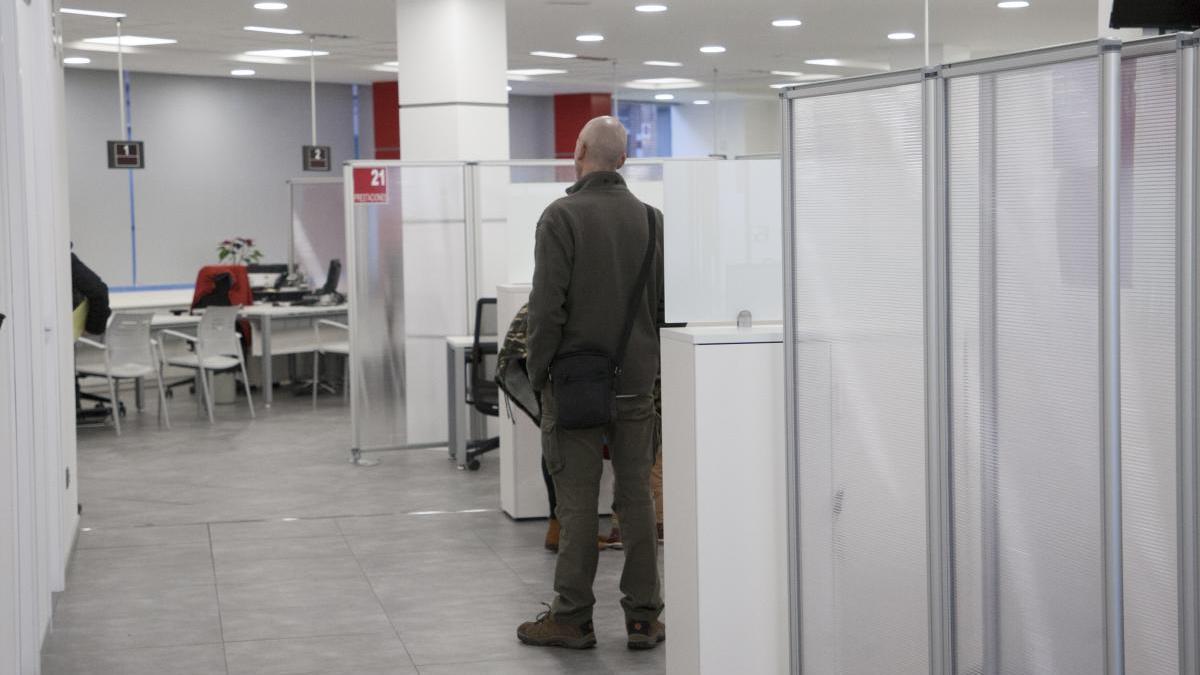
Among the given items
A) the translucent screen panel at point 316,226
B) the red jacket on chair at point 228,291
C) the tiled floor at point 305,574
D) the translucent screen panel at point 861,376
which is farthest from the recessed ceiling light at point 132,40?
the translucent screen panel at point 861,376

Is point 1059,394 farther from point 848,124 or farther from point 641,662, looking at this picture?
point 641,662

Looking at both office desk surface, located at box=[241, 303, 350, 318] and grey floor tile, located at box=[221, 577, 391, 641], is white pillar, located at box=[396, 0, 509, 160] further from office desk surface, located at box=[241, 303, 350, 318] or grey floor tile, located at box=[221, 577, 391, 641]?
grey floor tile, located at box=[221, 577, 391, 641]

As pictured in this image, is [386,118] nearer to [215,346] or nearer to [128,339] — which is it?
[215,346]

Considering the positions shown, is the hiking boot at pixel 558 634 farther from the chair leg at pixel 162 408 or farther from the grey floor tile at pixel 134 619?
the chair leg at pixel 162 408

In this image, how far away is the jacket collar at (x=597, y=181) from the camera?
4.47m

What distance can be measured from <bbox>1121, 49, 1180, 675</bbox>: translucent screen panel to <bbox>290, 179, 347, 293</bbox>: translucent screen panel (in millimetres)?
15926

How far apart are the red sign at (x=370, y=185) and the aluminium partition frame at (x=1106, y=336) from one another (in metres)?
5.76

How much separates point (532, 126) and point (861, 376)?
18.0 m

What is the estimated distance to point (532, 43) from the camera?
13.9m

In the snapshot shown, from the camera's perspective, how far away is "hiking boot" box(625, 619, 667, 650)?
182 inches

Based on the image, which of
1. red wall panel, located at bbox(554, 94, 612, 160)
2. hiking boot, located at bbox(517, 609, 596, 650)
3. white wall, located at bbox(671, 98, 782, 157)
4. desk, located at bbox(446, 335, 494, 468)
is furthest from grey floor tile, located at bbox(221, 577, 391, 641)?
red wall panel, located at bbox(554, 94, 612, 160)

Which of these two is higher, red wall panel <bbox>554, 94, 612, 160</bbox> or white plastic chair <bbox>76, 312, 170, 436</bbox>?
red wall panel <bbox>554, 94, 612, 160</bbox>

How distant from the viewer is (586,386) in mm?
4352

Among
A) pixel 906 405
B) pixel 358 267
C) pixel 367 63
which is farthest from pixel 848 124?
pixel 367 63
